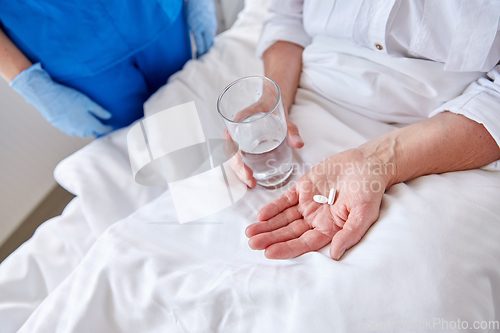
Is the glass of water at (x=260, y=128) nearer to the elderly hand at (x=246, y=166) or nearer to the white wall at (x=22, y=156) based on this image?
the elderly hand at (x=246, y=166)

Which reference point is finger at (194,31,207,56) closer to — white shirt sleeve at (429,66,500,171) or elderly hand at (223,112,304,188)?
elderly hand at (223,112,304,188)

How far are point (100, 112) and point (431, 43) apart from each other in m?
0.94

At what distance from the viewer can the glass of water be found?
674mm

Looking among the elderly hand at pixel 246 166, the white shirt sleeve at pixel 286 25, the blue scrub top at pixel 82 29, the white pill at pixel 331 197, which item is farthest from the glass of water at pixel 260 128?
the blue scrub top at pixel 82 29

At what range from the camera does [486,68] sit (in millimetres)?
665

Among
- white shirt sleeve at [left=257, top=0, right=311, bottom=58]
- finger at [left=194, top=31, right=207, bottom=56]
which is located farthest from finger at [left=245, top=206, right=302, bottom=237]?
finger at [left=194, top=31, right=207, bottom=56]

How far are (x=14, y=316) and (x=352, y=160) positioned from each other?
79 centimetres

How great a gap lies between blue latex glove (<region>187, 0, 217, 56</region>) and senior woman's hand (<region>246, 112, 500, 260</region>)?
2.47ft

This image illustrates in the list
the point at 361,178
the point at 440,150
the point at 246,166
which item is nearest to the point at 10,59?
the point at 246,166

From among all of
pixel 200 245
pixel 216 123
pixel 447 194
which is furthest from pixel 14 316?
pixel 447 194

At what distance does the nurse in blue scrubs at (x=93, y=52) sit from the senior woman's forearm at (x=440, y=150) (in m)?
0.77

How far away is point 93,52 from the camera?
3.15 feet

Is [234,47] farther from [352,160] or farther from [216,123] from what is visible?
[352,160]

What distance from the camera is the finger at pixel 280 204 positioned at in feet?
2.19
